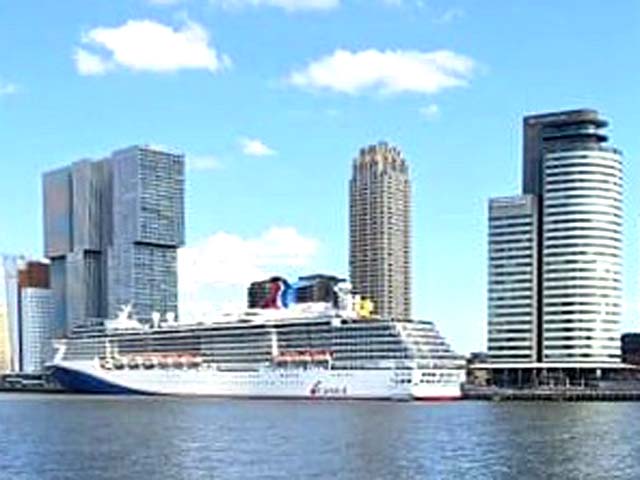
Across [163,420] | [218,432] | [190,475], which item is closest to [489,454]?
[190,475]

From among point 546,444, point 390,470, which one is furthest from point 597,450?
point 390,470

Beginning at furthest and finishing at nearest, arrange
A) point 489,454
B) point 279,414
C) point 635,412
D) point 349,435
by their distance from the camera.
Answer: point 635,412 → point 279,414 → point 349,435 → point 489,454

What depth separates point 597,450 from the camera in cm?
9712

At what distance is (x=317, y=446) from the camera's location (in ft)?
329

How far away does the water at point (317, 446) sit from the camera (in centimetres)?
8044

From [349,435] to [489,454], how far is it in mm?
21798

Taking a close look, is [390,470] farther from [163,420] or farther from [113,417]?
[113,417]

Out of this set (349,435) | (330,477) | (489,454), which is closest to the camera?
(330,477)

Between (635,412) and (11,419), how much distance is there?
81856mm

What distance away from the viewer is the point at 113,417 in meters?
151

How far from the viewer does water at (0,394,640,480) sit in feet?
264

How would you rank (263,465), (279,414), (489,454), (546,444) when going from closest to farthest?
(263,465), (489,454), (546,444), (279,414)

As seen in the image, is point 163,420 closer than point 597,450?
No

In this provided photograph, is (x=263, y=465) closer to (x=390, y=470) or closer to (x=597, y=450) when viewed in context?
(x=390, y=470)
